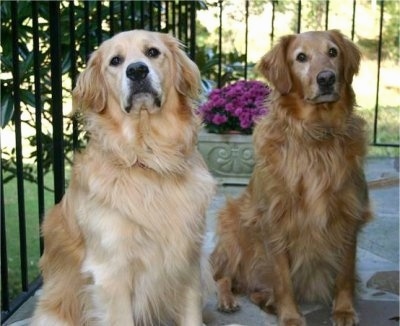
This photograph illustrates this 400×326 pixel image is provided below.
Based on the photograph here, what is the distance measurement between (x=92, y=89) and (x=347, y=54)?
1.19 m

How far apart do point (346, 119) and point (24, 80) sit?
1.83 meters

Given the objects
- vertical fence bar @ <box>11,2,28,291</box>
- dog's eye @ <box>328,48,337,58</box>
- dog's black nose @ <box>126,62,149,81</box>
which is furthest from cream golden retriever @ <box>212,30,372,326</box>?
vertical fence bar @ <box>11,2,28,291</box>

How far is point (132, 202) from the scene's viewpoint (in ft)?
8.10

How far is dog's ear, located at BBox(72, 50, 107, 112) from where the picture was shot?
2602 mm

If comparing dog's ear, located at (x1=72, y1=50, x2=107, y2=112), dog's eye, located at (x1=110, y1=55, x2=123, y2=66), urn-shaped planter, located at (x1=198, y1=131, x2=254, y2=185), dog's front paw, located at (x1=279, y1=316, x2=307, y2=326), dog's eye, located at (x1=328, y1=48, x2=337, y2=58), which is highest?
dog's eye, located at (x1=328, y1=48, x2=337, y2=58)

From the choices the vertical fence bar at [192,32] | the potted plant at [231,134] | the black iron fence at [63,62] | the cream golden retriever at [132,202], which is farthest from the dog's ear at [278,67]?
the vertical fence bar at [192,32]

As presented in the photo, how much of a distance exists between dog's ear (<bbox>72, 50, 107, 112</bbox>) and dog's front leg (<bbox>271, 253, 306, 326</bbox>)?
1.03m

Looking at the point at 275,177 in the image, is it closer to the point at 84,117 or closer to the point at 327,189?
the point at 327,189

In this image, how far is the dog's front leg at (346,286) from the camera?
9.87 feet

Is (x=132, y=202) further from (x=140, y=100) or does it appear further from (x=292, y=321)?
(x=292, y=321)

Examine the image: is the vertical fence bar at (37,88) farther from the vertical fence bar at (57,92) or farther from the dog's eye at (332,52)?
the dog's eye at (332,52)

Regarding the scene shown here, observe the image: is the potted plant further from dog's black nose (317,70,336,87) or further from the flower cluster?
dog's black nose (317,70,336,87)

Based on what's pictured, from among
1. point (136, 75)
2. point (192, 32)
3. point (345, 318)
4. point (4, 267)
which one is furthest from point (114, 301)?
point (192, 32)

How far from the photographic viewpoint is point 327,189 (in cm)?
296
